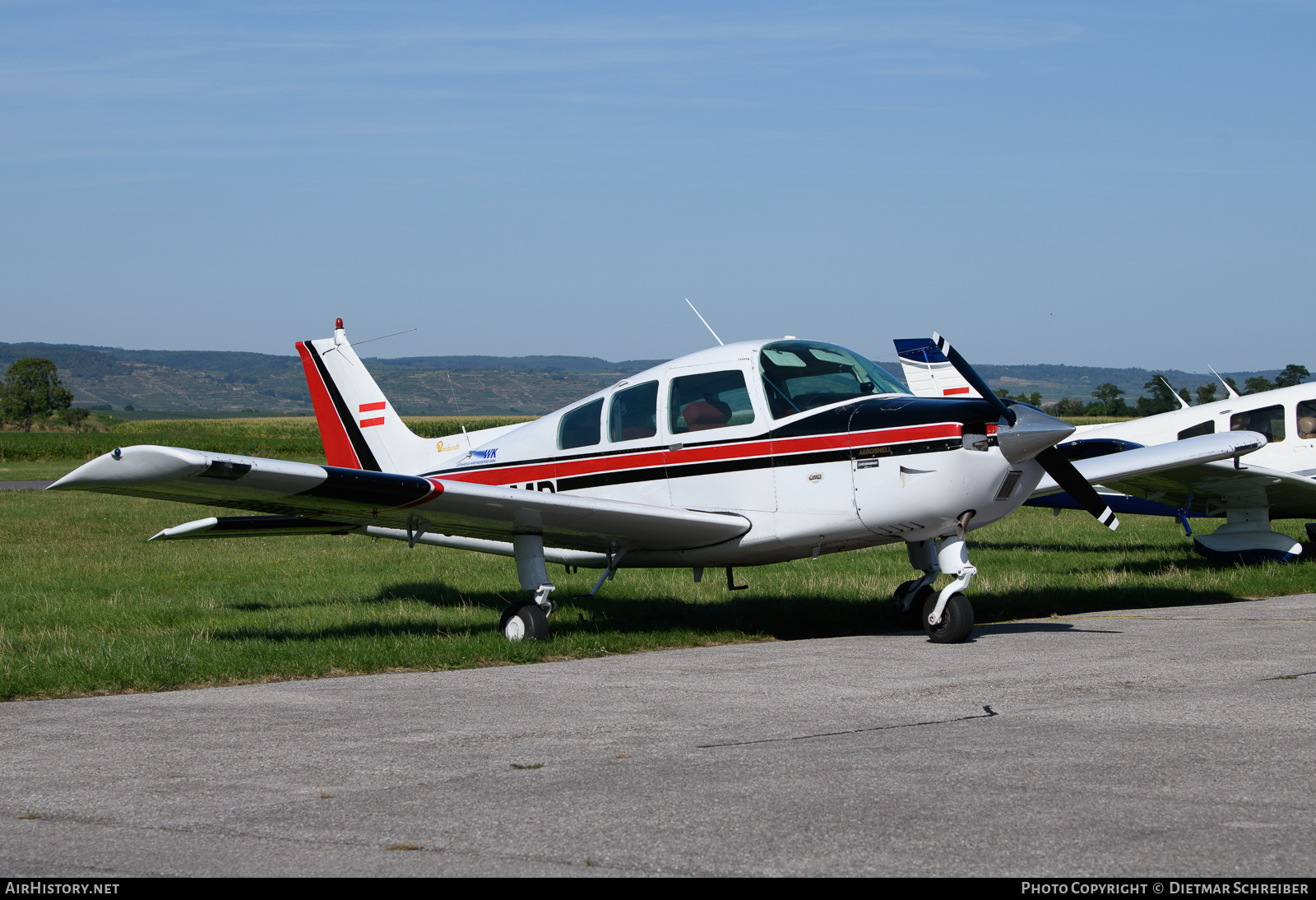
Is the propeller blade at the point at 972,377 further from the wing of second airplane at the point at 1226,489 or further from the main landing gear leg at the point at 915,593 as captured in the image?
the wing of second airplane at the point at 1226,489

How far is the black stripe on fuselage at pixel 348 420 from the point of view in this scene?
12922 millimetres

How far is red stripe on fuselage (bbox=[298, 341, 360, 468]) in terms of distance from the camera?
510 inches

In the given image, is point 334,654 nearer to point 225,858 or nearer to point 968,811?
point 225,858

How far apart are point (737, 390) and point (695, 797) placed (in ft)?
18.0

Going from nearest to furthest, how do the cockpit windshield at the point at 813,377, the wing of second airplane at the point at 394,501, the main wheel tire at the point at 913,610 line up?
the wing of second airplane at the point at 394,501, the cockpit windshield at the point at 813,377, the main wheel tire at the point at 913,610

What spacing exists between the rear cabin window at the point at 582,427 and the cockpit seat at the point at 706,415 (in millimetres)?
925

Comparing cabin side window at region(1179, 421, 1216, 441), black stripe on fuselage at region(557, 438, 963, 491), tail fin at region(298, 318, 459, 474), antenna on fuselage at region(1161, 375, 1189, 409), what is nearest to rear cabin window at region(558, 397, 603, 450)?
black stripe on fuselage at region(557, 438, 963, 491)

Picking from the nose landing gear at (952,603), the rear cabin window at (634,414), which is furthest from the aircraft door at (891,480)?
the rear cabin window at (634,414)

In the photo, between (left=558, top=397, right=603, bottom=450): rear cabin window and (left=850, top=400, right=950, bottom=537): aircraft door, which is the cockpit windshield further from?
(left=558, top=397, right=603, bottom=450): rear cabin window

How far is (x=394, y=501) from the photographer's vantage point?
869 cm

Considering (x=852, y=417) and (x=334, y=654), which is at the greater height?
(x=852, y=417)

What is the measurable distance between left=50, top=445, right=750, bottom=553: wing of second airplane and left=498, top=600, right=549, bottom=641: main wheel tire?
0.62 meters

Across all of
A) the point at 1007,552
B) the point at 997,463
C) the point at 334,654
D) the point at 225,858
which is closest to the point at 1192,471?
the point at 1007,552

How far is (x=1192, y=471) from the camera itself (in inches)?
547
